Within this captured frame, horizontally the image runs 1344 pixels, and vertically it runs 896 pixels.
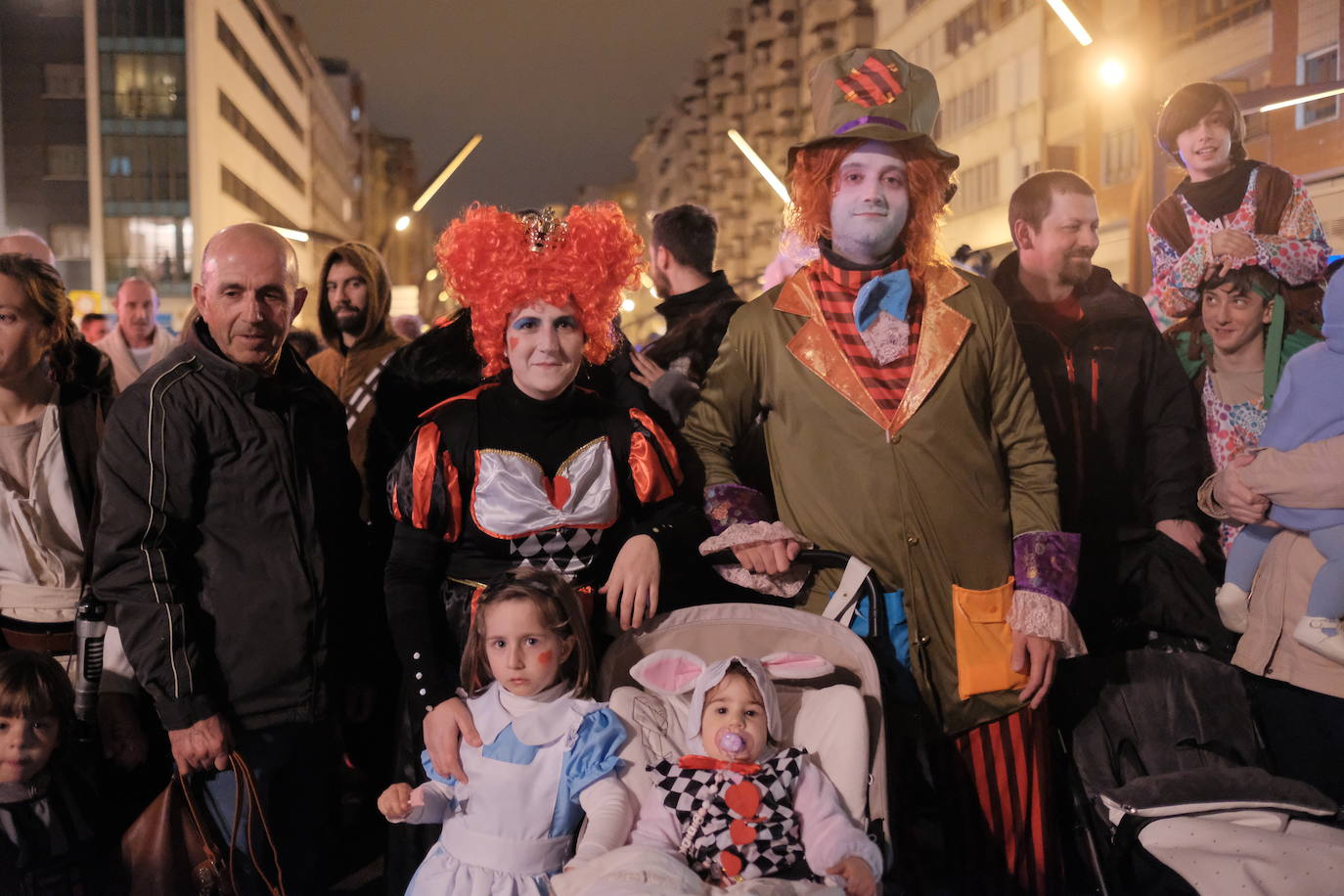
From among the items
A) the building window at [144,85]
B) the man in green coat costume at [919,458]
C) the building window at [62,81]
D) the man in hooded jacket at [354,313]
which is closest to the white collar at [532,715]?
the man in green coat costume at [919,458]

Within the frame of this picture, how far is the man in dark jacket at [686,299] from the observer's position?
12.5 ft

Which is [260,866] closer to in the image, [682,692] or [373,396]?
[682,692]

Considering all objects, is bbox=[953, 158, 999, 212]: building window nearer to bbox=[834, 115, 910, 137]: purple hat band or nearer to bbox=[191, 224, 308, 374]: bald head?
bbox=[834, 115, 910, 137]: purple hat band

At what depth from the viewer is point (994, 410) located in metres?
2.88

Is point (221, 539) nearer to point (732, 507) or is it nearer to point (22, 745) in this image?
point (22, 745)

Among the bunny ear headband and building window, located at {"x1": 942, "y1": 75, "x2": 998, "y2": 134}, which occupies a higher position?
building window, located at {"x1": 942, "y1": 75, "x2": 998, "y2": 134}

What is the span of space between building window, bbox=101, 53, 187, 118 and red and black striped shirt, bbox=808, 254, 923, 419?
3883cm

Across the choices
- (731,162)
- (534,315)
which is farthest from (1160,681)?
(731,162)

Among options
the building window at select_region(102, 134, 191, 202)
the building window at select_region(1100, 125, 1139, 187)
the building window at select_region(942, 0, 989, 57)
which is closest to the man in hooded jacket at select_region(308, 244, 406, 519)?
the building window at select_region(1100, 125, 1139, 187)

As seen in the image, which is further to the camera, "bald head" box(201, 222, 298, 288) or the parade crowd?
"bald head" box(201, 222, 298, 288)

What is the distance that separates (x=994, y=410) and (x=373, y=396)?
2131 mm

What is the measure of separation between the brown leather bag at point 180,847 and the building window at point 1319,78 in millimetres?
4743

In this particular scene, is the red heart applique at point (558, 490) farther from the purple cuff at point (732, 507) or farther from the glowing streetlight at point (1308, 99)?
the glowing streetlight at point (1308, 99)

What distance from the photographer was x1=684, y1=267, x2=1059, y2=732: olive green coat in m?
2.77
